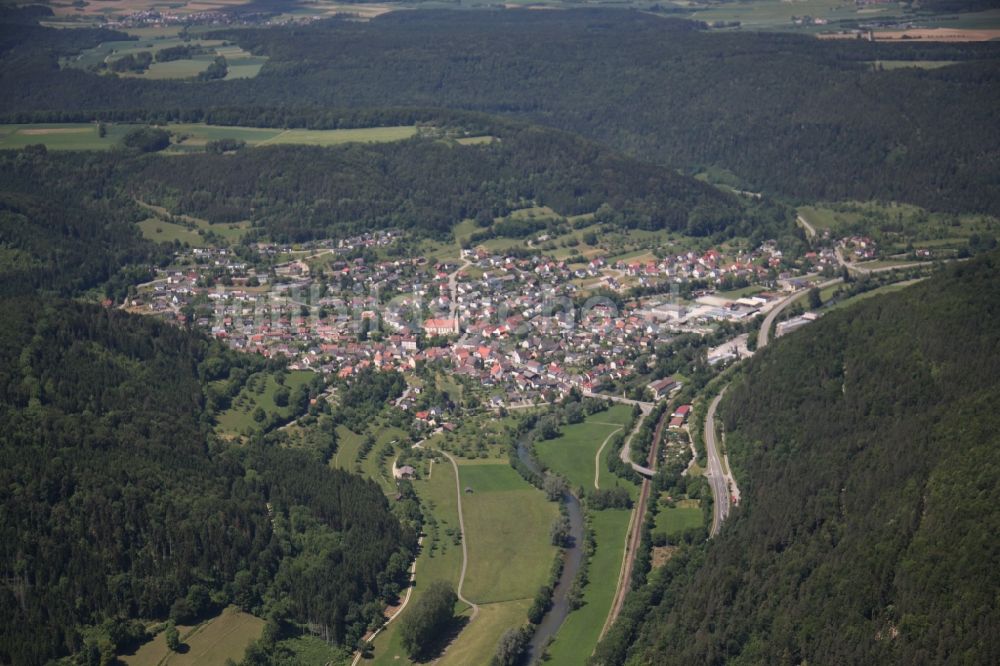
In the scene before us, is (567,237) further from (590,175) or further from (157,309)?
(157,309)

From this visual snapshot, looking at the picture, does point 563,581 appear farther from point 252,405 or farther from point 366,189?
point 366,189

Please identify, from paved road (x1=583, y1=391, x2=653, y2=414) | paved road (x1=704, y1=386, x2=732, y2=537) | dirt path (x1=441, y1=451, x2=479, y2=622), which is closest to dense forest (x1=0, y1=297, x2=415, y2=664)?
dirt path (x1=441, y1=451, x2=479, y2=622)

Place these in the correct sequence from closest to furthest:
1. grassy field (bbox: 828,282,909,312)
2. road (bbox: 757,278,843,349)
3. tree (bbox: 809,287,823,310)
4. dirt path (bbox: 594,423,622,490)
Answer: dirt path (bbox: 594,423,622,490), road (bbox: 757,278,843,349), tree (bbox: 809,287,823,310), grassy field (bbox: 828,282,909,312)

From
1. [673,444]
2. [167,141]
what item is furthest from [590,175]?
[673,444]

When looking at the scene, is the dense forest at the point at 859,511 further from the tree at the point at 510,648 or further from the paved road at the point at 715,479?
the tree at the point at 510,648

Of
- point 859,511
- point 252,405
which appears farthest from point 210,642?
point 859,511

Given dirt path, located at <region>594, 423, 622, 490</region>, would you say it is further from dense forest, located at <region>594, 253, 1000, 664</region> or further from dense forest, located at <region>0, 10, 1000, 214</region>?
dense forest, located at <region>0, 10, 1000, 214</region>
